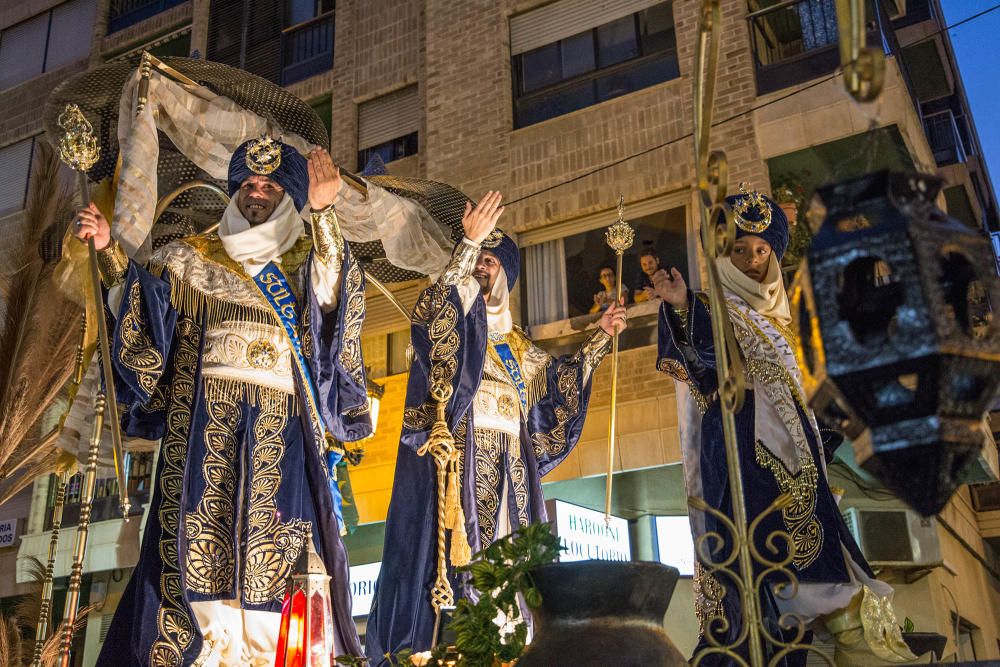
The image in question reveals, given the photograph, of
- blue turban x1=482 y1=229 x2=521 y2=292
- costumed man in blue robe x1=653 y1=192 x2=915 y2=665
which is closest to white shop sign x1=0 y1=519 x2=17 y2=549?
blue turban x1=482 y1=229 x2=521 y2=292

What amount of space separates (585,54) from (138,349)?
6818mm

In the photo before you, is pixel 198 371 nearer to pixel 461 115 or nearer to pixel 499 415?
pixel 499 415

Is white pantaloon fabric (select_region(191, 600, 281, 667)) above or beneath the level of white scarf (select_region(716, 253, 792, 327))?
beneath

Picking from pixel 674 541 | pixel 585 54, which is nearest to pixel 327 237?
pixel 674 541

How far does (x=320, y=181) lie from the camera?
482 centimetres

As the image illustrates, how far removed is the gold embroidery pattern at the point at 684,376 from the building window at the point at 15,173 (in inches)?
481

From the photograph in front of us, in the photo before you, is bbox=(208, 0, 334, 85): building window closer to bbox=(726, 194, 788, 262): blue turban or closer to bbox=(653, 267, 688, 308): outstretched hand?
bbox=(726, 194, 788, 262): blue turban

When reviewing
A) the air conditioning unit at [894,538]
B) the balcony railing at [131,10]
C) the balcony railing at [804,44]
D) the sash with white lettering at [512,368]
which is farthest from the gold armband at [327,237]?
the balcony railing at [131,10]

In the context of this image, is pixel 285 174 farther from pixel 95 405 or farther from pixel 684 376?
pixel 684 376

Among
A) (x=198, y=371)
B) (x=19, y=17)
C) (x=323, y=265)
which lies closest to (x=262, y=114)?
(x=323, y=265)

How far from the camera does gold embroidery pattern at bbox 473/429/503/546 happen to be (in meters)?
5.15

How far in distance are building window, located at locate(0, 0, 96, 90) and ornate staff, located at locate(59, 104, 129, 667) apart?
11.2m

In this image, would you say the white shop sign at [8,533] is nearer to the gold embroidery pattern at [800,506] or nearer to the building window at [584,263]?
the building window at [584,263]

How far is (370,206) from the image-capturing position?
6.08 m
